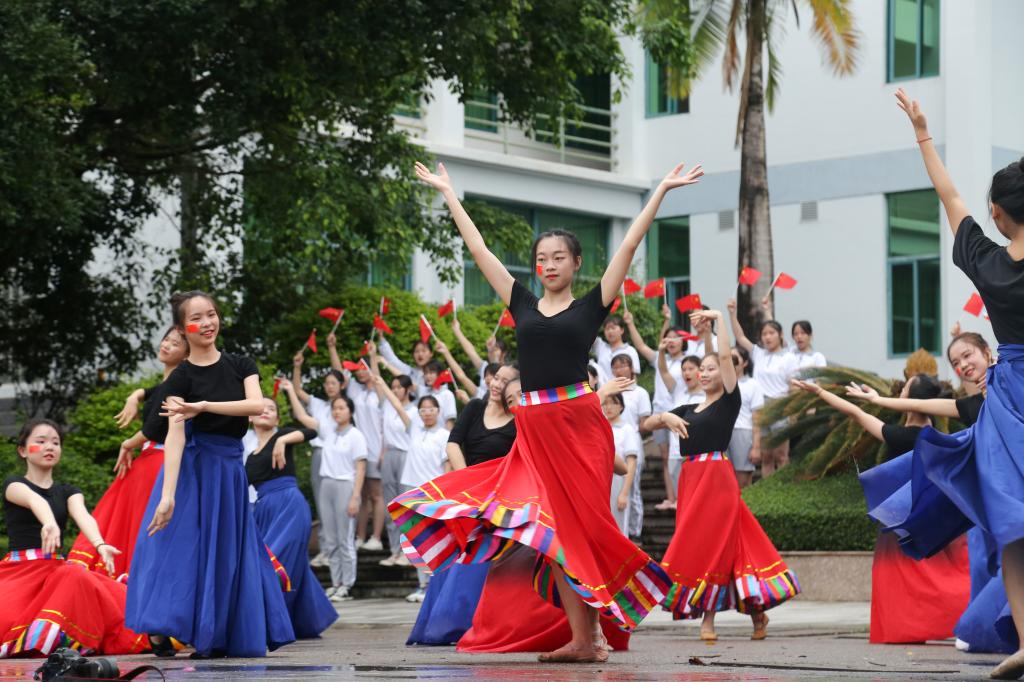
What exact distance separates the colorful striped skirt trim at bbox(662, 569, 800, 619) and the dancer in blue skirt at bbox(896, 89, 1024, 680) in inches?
152

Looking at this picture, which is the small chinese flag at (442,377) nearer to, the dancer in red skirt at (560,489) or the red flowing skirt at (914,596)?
the red flowing skirt at (914,596)

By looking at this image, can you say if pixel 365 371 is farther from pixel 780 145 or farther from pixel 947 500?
pixel 780 145

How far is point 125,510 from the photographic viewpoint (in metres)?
10.9

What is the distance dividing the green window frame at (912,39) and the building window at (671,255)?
209 inches

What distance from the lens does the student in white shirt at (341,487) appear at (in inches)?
674

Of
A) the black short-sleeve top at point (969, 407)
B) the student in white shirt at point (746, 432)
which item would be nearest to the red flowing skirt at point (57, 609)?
the black short-sleeve top at point (969, 407)

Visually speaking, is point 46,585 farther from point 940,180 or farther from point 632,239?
point 940,180

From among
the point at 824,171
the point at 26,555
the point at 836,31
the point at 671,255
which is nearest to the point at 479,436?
the point at 26,555

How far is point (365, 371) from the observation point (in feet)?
61.3

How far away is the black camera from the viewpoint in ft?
19.8

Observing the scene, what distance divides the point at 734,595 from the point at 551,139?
2051cm

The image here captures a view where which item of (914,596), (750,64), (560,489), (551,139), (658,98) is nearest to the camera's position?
(560,489)

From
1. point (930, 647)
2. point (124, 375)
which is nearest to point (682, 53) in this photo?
point (124, 375)

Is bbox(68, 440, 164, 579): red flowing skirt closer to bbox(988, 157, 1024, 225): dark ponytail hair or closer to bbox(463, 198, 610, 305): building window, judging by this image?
bbox(988, 157, 1024, 225): dark ponytail hair
